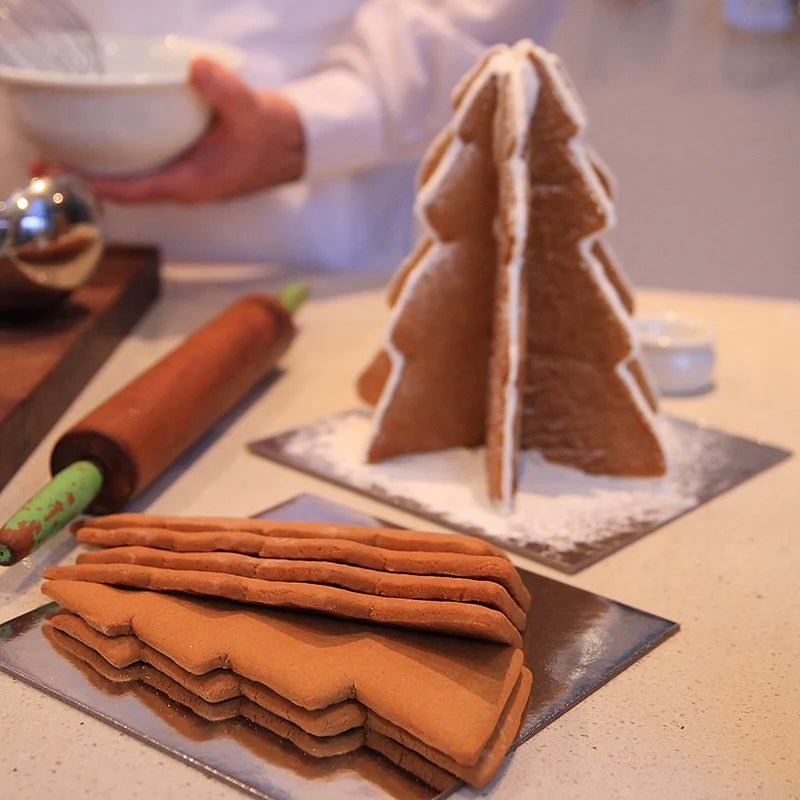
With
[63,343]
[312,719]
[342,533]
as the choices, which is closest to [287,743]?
[312,719]

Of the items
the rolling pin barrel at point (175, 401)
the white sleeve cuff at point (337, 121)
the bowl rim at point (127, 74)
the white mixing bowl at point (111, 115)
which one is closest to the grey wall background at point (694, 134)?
the white sleeve cuff at point (337, 121)

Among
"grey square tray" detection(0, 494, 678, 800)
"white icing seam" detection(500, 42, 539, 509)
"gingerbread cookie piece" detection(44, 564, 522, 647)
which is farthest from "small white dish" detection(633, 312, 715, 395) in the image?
"gingerbread cookie piece" detection(44, 564, 522, 647)

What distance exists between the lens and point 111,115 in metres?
1.02

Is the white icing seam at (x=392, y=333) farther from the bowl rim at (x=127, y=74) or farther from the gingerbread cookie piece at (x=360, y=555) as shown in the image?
the bowl rim at (x=127, y=74)

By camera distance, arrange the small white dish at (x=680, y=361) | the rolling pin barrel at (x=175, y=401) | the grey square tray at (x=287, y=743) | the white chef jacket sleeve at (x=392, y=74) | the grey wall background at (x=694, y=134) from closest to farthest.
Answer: the grey square tray at (x=287, y=743)
the rolling pin barrel at (x=175, y=401)
the small white dish at (x=680, y=361)
the white chef jacket sleeve at (x=392, y=74)
the grey wall background at (x=694, y=134)

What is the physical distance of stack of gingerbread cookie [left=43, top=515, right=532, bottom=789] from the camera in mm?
493

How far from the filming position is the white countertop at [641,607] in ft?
1.61

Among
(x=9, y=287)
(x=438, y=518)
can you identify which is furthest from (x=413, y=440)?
(x=9, y=287)

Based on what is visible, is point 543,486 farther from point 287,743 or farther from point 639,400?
point 287,743

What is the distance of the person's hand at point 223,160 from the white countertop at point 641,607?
13 centimetres

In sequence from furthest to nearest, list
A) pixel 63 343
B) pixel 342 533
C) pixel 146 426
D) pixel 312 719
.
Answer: pixel 63 343
pixel 146 426
pixel 342 533
pixel 312 719

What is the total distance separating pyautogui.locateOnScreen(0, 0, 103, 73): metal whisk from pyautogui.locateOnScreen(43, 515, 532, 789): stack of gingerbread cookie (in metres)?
0.71

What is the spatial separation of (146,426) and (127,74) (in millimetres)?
590

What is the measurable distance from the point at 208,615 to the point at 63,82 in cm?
62
